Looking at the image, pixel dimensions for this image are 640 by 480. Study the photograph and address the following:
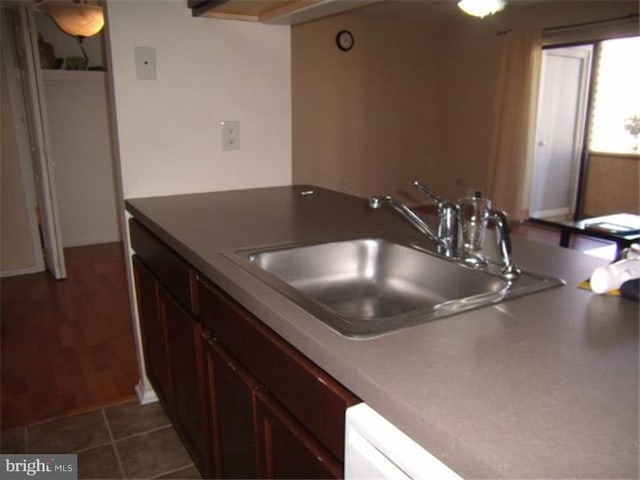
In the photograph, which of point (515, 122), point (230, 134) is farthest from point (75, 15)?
point (515, 122)

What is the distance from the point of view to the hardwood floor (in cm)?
226

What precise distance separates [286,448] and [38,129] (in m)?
3.31

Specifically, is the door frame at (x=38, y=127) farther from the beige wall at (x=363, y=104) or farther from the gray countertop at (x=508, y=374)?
the gray countertop at (x=508, y=374)

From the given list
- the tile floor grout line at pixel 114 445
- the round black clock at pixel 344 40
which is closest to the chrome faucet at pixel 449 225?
the tile floor grout line at pixel 114 445

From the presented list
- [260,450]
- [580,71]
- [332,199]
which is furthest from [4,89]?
[580,71]

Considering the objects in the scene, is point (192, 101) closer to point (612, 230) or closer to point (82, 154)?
point (612, 230)

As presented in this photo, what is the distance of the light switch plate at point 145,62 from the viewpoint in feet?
6.24

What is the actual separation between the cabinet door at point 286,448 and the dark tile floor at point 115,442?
891mm

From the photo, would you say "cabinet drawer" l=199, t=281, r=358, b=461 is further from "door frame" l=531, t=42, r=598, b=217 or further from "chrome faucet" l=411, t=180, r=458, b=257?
"door frame" l=531, t=42, r=598, b=217

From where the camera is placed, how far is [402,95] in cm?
624

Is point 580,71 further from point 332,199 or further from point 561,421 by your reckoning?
point 561,421

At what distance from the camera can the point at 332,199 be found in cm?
214

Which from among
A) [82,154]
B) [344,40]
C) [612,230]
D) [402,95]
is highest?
[344,40]

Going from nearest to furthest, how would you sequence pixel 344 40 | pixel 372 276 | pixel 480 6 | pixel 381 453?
pixel 381 453, pixel 372 276, pixel 480 6, pixel 344 40
